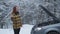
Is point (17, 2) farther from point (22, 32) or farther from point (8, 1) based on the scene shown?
point (22, 32)

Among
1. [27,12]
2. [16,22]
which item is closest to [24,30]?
[27,12]

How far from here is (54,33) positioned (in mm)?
9117

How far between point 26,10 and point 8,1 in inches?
43.1

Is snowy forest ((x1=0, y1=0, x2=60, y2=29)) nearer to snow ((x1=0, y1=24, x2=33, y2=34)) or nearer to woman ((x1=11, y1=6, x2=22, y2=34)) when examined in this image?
snow ((x1=0, y1=24, x2=33, y2=34))

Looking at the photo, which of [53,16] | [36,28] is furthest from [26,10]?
[36,28]

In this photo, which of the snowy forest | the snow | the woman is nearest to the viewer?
the woman

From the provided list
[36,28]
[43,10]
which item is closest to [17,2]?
[43,10]

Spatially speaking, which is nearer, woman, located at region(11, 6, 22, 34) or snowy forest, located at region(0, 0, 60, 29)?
woman, located at region(11, 6, 22, 34)

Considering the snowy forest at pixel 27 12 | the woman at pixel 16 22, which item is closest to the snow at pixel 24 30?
the snowy forest at pixel 27 12

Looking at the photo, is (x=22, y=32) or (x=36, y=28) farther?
(x=22, y=32)

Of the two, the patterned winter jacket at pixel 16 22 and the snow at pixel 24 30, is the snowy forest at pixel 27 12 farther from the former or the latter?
the patterned winter jacket at pixel 16 22

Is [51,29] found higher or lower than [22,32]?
higher

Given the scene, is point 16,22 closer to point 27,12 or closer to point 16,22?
point 16,22

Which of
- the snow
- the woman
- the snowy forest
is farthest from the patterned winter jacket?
the snowy forest
